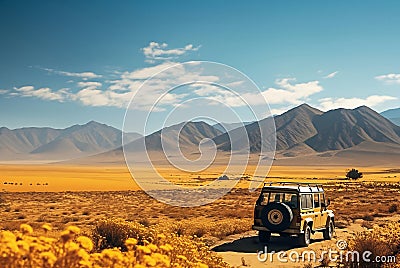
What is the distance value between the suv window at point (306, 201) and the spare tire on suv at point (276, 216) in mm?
798

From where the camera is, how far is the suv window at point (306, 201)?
14688mm

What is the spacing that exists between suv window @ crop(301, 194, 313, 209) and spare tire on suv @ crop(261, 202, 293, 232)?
0.80m

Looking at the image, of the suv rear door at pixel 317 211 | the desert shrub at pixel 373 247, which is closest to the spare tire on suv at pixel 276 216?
the suv rear door at pixel 317 211

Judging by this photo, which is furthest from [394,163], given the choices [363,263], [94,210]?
[363,263]

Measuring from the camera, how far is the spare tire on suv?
554 inches

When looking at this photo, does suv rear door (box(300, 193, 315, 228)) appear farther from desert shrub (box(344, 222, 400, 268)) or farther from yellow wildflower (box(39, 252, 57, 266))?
yellow wildflower (box(39, 252, 57, 266))

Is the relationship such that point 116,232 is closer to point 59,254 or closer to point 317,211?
point 317,211

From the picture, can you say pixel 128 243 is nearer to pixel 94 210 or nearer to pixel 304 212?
pixel 304 212

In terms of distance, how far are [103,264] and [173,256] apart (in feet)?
8.09

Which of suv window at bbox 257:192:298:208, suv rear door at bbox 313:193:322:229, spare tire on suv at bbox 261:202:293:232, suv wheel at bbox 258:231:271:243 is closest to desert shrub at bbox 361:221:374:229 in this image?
suv rear door at bbox 313:193:322:229

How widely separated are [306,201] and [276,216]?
1.39 metres

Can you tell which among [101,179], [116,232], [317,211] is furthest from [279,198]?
[101,179]

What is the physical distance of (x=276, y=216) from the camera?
46.7 feet

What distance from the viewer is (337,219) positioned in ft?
77.9
